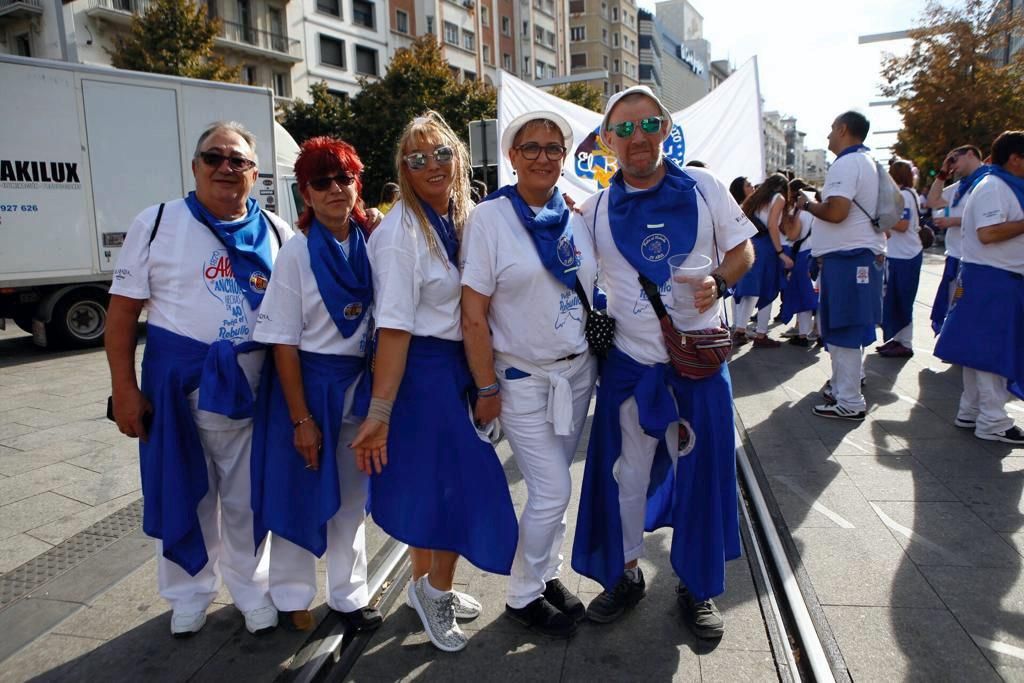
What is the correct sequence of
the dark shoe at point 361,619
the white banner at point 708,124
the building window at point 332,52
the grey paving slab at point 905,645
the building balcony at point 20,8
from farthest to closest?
1. the building window at point 332,52
2. the building balcony at point 20,8
3. the white banner at point 708,124
4. the dark shoe at point 361,619
5. the grey paving slab at point 905,645

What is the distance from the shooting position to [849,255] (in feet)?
17.6

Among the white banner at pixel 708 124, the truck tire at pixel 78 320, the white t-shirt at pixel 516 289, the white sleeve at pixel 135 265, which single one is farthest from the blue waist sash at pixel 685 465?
the truck tire at pixel 78 320

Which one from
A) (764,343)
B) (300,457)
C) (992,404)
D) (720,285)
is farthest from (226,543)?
(764,343)

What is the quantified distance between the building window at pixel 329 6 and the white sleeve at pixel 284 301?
121 ft

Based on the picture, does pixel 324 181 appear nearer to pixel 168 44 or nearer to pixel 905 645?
pixel 905 645

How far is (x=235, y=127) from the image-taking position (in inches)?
113

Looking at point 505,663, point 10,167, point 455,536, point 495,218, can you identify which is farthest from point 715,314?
point 10,167

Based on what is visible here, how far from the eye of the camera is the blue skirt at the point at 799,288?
830 cm

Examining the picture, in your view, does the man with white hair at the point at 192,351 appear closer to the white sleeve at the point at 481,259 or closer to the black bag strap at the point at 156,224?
the black bag strap at the point at 156,224

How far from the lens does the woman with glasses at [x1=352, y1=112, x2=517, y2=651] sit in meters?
2.53

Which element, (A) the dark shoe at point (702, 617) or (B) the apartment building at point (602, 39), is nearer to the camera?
(A) the dark shoe at point (702, 617)

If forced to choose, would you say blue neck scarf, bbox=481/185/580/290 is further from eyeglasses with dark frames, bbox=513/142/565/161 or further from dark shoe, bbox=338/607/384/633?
dark shoe, bbox=338/607/384/633

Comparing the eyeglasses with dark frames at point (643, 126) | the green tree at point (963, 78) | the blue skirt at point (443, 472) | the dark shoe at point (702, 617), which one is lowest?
the dark shoe at point (702, 617)

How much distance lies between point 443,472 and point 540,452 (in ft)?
1.21
